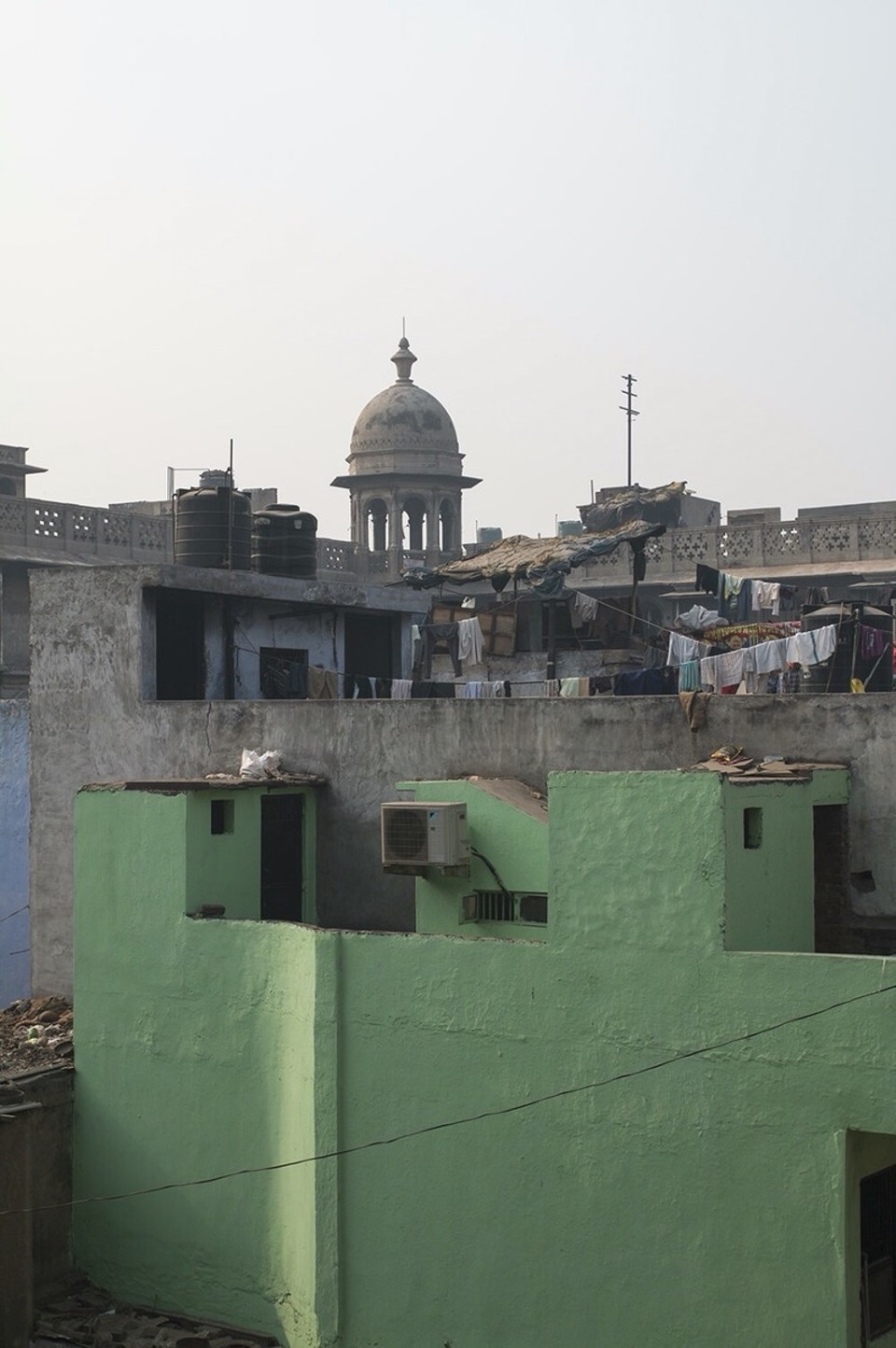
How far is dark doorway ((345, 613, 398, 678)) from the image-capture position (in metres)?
20.7

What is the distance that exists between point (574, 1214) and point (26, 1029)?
22.0 feet

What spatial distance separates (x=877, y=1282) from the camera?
1088 centimetres

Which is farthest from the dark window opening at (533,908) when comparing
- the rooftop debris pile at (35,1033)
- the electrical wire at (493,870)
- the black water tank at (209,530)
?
the black water tank at (209,530)

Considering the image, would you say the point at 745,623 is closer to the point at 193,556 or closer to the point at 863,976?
the point at 193,556

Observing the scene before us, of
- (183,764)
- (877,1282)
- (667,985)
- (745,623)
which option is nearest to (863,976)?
(667,985)

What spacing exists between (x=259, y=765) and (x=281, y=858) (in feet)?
3.05

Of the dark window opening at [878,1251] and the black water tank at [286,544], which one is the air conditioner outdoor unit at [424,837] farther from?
the black water tank at [286,544]

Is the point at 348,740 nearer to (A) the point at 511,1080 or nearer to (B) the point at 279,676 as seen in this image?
(B) the point at 279,676

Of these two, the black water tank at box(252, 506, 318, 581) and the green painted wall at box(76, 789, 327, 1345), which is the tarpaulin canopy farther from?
the green painted wall at box(76, 789, 327, 1345)

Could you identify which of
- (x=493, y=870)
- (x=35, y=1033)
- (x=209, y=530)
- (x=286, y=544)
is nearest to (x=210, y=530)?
(x=209, y=530)

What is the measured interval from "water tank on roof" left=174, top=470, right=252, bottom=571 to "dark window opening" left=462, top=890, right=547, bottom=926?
729 centimetres

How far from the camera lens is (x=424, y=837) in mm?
13250

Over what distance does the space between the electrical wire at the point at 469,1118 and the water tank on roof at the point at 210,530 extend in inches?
318

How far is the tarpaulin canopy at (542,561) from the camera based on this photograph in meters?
21.0
